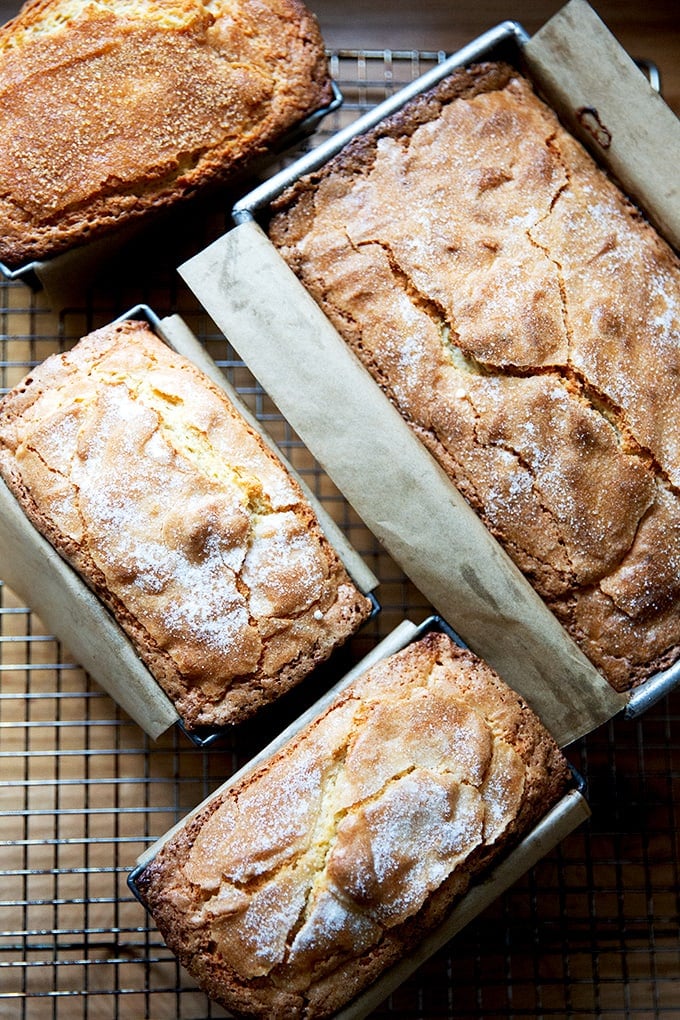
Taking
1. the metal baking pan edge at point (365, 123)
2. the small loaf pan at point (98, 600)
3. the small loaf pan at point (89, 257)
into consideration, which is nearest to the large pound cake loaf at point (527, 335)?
the metal baking pan edge at point (365, 123)

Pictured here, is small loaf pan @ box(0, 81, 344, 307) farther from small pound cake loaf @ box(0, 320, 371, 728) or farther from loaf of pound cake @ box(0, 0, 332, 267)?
small pound cake loaf @ box(0, 320, 371, 728)

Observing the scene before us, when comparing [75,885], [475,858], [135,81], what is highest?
[135,81]

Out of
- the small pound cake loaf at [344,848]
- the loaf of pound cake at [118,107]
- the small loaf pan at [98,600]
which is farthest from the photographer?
the loaf of pound cake at [118,107]

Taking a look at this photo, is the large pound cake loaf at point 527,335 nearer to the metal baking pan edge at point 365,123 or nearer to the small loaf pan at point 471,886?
the metal baking pan edge at point 365,123

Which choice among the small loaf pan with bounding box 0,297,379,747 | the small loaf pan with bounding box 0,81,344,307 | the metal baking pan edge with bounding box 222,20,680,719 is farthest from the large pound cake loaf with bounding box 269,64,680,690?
the small loaf pan with bounding box 0,297,379,747

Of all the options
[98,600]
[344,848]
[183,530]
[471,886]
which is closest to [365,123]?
[183,530]

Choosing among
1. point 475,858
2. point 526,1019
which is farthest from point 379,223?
point 526,1019

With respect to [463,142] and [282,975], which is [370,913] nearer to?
[282,975]
